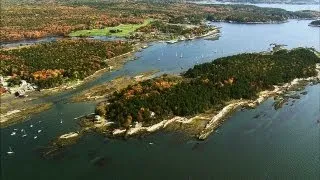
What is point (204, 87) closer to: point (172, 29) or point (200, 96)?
point (200, 96)

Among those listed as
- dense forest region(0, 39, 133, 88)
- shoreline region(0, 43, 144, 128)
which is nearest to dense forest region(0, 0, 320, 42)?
dense forest region(0, 39, 133, 88)

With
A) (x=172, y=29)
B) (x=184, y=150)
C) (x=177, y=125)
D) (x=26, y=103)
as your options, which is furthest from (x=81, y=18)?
(x=184, y=150)

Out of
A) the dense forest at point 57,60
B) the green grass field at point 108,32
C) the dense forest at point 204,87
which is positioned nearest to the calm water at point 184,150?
the dense forest at point 204,87

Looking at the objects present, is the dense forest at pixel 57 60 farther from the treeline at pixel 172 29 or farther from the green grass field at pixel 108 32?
the treeline at pixel 172 29

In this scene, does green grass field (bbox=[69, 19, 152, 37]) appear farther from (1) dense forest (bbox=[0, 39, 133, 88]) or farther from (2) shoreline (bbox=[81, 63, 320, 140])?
(2) shoreline (bbox=[81, 63, 320, 140])

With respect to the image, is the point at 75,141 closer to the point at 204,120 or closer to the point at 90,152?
the point at 90,152

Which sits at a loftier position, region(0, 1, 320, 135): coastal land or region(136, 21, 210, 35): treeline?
region(0, 1, 320, 135): coastal land

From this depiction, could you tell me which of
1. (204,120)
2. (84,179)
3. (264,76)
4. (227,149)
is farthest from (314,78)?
(84,179)
